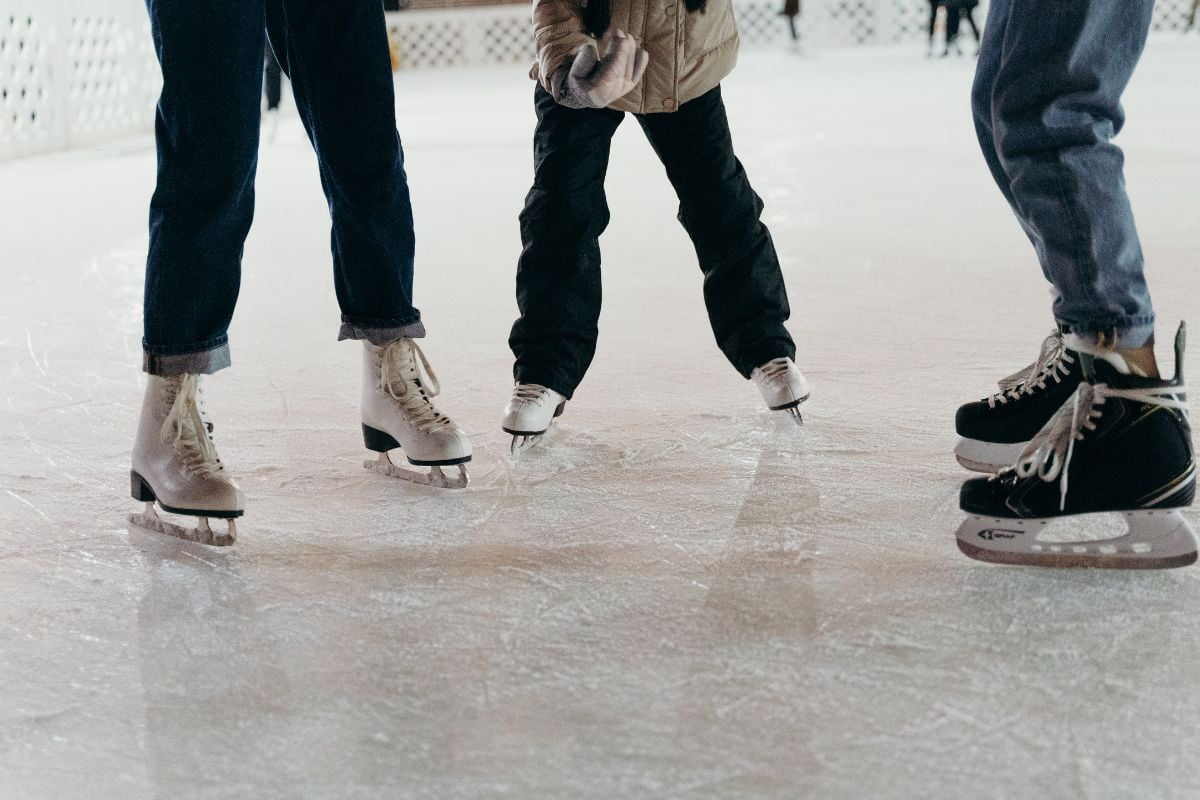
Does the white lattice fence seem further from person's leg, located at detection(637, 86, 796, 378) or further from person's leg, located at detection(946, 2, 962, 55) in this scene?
person's leg, located at detection(946, 2, 962, 55)

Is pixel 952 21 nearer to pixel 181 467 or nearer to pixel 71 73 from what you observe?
pixel 71 73

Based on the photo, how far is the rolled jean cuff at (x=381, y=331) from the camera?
1.43 m

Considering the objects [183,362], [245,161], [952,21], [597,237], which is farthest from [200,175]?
[952,21]

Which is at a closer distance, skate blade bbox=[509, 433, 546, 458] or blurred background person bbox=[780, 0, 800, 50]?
skate blade bbox=[509, 433, 546, 458]

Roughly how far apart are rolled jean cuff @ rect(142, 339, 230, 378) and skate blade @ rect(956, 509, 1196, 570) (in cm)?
75

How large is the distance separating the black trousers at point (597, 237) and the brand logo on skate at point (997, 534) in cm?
57

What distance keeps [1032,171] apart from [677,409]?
2.34ft

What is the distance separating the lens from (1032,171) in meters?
1.09

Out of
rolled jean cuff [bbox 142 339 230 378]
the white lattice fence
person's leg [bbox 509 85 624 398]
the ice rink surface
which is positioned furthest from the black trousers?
the white lattice fence

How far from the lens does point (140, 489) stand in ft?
4.28

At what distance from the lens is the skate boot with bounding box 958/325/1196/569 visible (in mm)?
1096

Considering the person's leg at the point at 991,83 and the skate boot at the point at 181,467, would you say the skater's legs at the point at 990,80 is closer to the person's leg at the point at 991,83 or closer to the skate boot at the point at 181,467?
the person's leg at the point at 991,83

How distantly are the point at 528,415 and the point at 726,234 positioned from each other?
14.4 inches

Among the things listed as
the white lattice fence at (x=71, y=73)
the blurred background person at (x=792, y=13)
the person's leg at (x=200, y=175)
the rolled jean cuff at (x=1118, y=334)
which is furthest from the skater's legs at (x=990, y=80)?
the blurred background person at (x=792, y=13)
